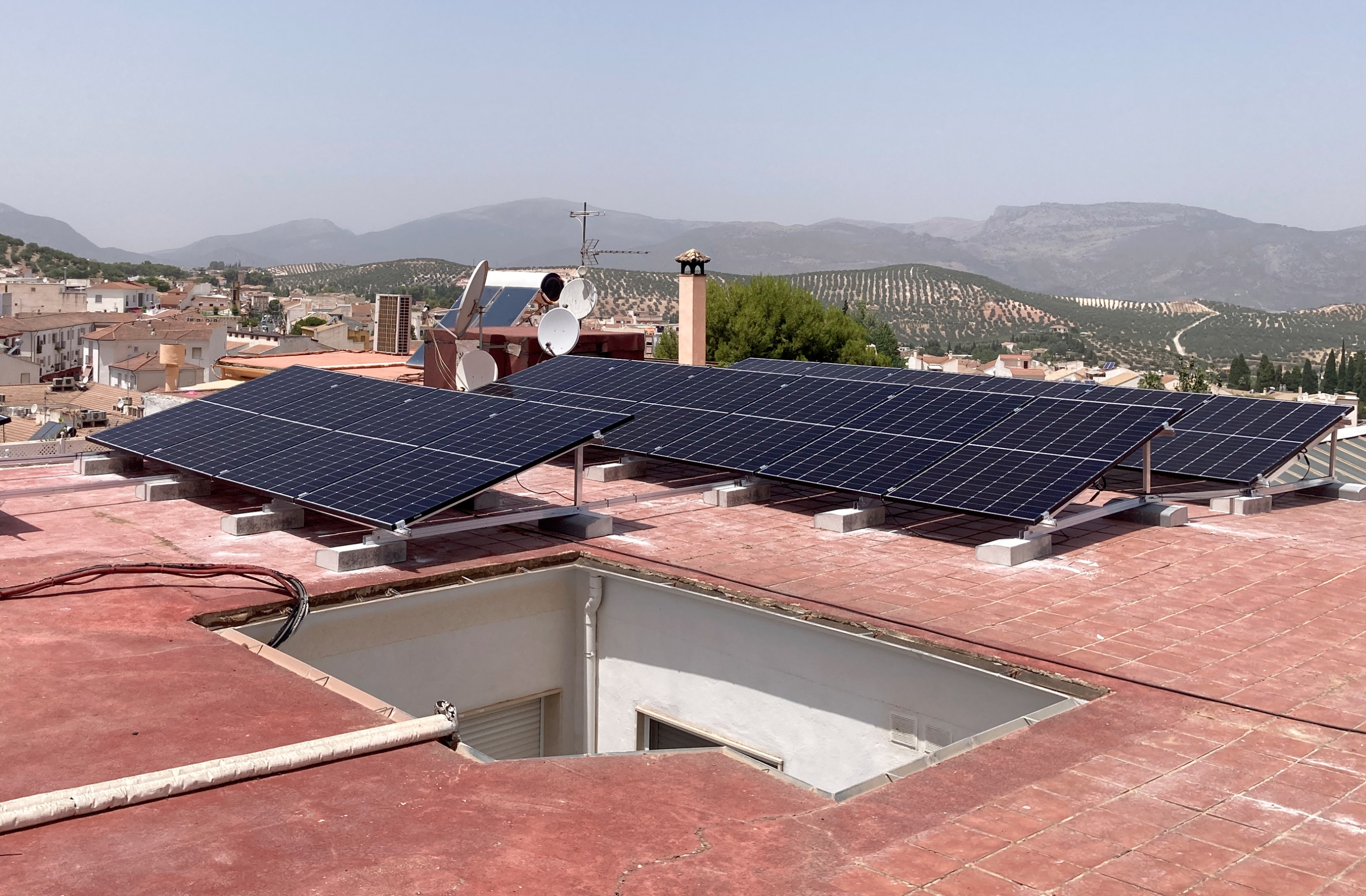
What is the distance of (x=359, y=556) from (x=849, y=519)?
22.2ft

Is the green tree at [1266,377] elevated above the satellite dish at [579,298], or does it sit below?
below

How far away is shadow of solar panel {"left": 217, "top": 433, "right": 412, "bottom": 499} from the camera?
601 inches

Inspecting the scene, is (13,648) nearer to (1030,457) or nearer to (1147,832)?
(1147,832)

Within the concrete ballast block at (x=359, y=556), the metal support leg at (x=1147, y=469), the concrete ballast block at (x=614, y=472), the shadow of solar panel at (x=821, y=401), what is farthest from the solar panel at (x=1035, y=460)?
the concrete ballast block at (x=359, y=556)

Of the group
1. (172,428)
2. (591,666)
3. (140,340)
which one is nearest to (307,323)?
(140,340)

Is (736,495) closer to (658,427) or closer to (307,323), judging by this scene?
(658,427)

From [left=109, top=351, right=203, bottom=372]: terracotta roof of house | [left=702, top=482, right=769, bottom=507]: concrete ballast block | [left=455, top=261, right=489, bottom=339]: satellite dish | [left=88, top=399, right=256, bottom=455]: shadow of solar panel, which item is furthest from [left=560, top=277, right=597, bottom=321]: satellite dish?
[left=109, top=351, right=203, bottom=372]: terracotta roof of house

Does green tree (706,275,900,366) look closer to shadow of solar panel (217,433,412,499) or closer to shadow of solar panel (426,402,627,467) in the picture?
shadow of solar panel (426,402,627,467)

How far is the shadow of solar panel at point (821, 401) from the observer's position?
19500mm

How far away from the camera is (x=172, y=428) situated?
1970cm

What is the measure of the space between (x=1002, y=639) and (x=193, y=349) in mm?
83444

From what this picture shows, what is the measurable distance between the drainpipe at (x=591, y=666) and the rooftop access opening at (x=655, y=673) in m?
0.02

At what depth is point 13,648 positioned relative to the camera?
1067cm

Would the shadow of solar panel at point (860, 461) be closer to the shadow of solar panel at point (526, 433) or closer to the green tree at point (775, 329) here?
the shadow of solar panel at point (526, 433)
